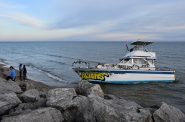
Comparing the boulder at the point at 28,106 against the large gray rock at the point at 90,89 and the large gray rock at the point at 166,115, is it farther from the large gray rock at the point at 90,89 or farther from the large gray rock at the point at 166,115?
the large gray rock at the point at 166,115

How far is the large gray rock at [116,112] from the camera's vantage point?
40.2ft

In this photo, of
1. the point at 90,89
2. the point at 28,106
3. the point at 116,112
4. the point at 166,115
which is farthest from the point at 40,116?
the point at 166,115

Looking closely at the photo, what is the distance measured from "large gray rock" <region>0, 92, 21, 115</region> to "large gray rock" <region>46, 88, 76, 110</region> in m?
1.54

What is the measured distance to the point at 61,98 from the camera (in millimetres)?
13422

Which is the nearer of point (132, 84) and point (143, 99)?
point (143, 99)

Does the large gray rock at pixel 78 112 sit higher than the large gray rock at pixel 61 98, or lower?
lower

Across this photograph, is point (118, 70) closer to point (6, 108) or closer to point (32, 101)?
point (32, 101)

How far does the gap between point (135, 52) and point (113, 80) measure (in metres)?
4.59

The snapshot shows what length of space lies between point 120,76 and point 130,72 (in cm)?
119

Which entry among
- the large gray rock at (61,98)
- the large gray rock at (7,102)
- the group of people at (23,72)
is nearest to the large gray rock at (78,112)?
the large gray rock at (61,98)

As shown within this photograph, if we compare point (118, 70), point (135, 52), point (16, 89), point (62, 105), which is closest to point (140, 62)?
point (135, 52)

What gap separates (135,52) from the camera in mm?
33719

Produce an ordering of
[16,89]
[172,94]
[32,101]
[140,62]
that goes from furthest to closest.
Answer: [140,62]
[172,94]
[16,89]
[32,101]

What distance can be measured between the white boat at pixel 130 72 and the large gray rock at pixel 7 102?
18.2 meters
